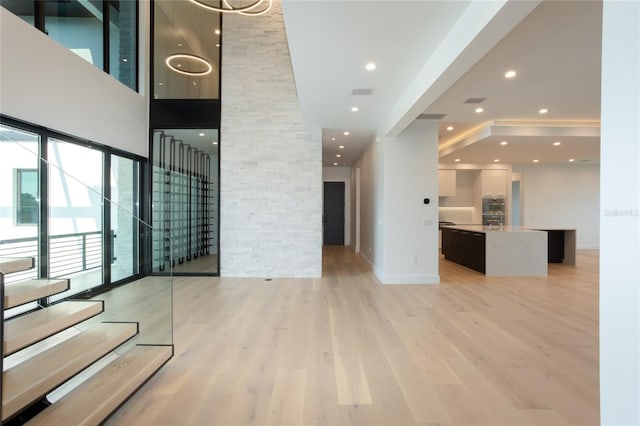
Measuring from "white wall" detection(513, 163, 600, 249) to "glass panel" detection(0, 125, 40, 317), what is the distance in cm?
1219

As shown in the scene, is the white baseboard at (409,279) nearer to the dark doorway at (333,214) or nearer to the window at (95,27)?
the dark doorway at (333,214)

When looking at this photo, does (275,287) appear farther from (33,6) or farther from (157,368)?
(33,6)

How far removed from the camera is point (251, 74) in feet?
19.6

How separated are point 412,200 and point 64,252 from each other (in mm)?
4951

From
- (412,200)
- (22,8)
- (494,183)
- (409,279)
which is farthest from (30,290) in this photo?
(494,183)

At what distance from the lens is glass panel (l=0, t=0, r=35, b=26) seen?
133 inches

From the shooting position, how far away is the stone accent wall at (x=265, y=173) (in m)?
5.99

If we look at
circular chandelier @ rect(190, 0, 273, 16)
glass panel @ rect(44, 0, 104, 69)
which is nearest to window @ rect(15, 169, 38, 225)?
glass panel @ rect(44, 0, 104, 69)

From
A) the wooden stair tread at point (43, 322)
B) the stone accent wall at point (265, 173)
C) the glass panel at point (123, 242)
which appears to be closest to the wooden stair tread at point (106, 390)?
the wooden stair tread at point (43, 322)

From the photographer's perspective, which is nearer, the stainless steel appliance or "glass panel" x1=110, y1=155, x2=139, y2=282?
"glass panel" x1=110, y1=155, x2=139, y2=282

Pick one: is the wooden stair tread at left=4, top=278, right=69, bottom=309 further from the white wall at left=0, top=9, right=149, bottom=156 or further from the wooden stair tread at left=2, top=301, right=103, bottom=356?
the white wall at left=0, top=9, right=149, bottom=156

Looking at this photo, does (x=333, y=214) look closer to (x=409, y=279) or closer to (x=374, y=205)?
(x=374, y=205)

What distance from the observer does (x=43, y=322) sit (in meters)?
2.06

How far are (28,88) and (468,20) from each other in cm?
469
